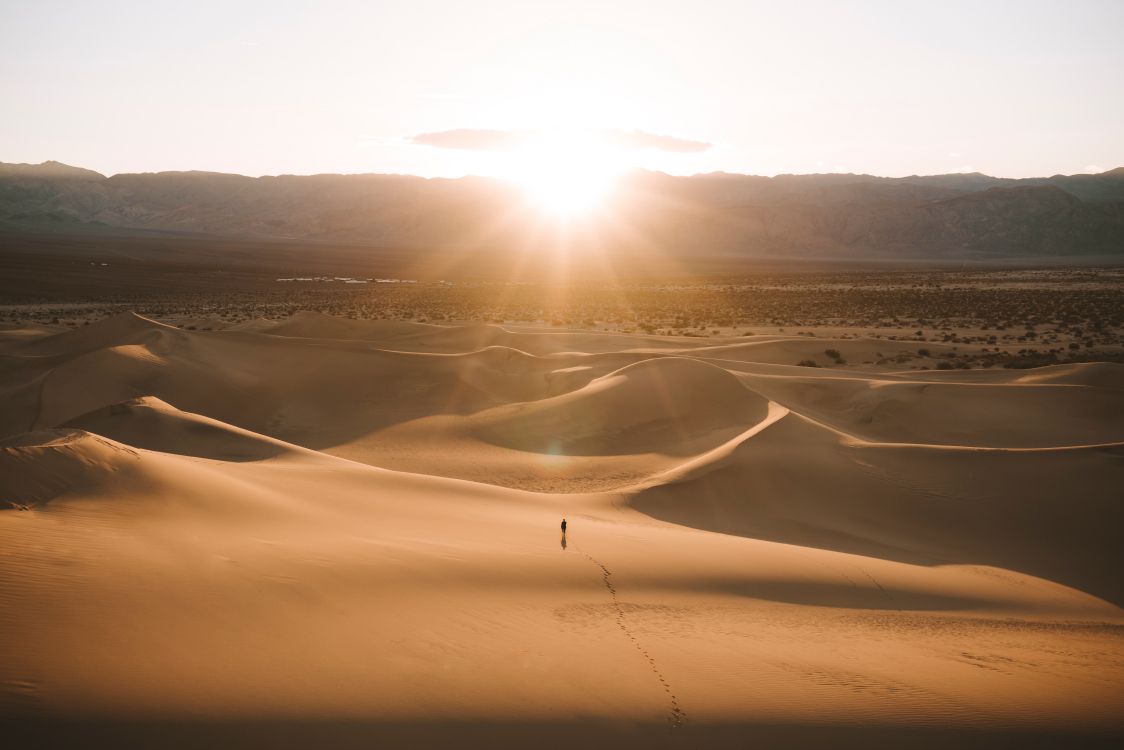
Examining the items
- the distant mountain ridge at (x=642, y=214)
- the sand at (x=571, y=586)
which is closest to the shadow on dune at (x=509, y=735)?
the sand at (x=571, y=586)

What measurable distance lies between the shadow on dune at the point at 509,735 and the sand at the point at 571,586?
2cm

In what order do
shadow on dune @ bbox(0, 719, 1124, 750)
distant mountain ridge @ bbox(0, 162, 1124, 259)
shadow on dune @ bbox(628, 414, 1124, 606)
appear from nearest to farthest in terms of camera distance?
shadow on dune @ bbox(0, 719, 1124, 750)
shadow on dune @ bbox(628, 414, 1124, 606)
distant mountain ridge @ bbox(0, 162, 1124, 259)

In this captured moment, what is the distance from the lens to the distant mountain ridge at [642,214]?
413 feet

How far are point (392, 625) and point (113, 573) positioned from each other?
1842mm

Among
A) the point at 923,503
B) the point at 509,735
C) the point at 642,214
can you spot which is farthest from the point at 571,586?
the point at 642,214

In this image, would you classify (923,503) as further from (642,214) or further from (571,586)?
(642,214)

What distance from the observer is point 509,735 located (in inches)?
164

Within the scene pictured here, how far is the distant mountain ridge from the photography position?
12594cm

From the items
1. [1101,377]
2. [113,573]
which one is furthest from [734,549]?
[1101,377]

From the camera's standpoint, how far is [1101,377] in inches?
715

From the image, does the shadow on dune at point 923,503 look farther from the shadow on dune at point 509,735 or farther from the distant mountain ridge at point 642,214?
the distant mountain ridge at point 642,214

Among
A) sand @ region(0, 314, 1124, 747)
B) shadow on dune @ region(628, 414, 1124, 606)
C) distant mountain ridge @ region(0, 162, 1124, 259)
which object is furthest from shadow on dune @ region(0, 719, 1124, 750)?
distant mountain ridge @ region(0, 162, 1124, 259)

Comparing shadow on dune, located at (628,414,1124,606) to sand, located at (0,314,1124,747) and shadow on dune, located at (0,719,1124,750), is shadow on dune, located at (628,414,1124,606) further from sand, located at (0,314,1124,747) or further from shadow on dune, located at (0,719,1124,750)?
shadow on dune, located at (0,719,1124,750)

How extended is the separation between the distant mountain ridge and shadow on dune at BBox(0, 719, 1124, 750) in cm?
12344
